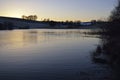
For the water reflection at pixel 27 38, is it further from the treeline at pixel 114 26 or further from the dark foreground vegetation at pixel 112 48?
the dark foreground vegetation at pixel 112 48

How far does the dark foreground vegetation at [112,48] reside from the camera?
22109mm

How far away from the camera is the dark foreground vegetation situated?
22109 millimetres

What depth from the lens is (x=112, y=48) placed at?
26594mm

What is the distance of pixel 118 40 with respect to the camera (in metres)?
26.2

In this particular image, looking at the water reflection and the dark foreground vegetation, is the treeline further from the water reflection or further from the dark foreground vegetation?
the water reflection

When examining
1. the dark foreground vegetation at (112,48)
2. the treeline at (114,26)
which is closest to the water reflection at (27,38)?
the treeline at (114,26)

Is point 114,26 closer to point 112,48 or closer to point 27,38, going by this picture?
point 112,48

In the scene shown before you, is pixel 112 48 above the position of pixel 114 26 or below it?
below

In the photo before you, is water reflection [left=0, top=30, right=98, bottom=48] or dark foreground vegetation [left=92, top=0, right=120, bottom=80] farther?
water reflection [left=0, top=30, right=98, bottom=48]

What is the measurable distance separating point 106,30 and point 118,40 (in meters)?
8.04

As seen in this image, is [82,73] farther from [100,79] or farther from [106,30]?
[106,30]

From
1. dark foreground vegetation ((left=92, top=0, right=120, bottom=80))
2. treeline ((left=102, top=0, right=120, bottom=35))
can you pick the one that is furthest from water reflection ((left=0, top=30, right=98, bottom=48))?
dark foreground vegetation ((left=92, top=0, right=120, bottom=80))

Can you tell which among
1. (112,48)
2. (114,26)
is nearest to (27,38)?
(114,26)

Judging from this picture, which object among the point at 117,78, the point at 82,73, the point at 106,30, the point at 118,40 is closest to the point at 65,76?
the point at 82,73
